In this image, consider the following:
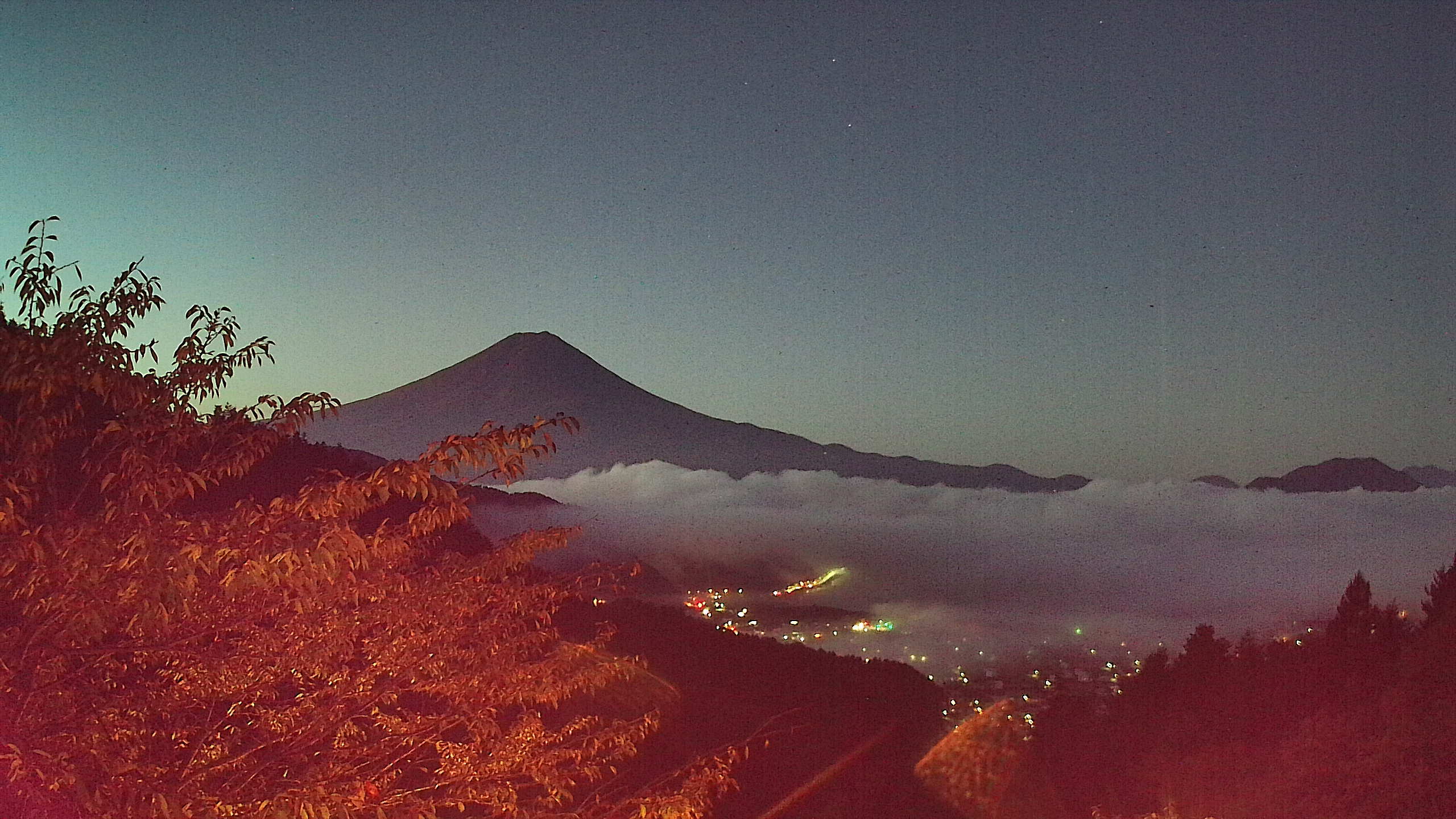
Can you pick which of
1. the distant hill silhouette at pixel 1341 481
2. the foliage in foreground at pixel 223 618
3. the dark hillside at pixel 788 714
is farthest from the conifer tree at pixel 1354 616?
the distant hill silhouette at pixel 1341 481

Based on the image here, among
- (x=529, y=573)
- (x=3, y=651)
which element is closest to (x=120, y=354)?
(x=3, y=651)

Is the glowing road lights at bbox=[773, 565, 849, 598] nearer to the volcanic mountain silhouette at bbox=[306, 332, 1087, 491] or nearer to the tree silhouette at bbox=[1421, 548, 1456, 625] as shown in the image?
the volcanic mountain silhouette at bbox=[306, 332, 1087, 491]

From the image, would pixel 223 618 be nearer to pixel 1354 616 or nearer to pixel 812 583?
pixel 1354 616

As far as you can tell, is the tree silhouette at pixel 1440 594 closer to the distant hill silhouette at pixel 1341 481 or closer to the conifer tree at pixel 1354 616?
the conifer tree at pixel 1354 616

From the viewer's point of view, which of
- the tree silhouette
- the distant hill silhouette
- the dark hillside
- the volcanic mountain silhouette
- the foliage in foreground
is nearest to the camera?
the foliage in foreground

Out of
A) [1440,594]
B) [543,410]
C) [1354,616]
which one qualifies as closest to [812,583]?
[543,410]

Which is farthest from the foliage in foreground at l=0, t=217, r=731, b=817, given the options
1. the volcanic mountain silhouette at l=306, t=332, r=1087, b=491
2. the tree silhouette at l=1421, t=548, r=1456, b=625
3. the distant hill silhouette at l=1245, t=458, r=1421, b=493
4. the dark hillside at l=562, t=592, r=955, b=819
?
the distant hill silhouette at l=1245, t=458, r=1421, b=493

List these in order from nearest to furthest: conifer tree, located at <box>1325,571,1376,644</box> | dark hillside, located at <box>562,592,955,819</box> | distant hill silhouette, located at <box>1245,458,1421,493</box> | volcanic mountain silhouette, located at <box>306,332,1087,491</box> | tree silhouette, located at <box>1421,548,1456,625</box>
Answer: dark hillside, located at <box>562,592,955,819</box>, tree silhouette, located at <box>1421,548,1456,625</box>, conifer tree, located at <box>1325,571,1376,644</box>, volcanic mountain silhouette, located at <box>306,332,1087,491</box>, distant hill silhouette, located at <box>1245,458,1421,493</box>

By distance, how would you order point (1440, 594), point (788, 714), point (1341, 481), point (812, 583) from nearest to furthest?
point (788, 714), point (1440, 594), point (812, 583), point (1341, 481)
